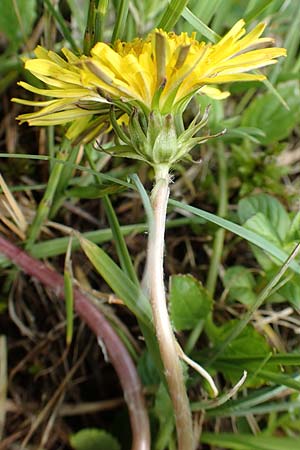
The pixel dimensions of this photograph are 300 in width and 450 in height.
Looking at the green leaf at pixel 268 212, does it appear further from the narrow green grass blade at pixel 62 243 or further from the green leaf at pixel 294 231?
the narrow green grass blade at pixel 62 243

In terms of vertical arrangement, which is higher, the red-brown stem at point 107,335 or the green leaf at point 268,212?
the green leaf at point 268,212

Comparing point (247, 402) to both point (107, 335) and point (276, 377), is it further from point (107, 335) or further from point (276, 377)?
point (107, 335)

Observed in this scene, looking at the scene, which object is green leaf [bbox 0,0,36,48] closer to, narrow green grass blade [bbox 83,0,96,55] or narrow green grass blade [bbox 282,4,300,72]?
narrow green grass blade [bbox 83,0,96,55]

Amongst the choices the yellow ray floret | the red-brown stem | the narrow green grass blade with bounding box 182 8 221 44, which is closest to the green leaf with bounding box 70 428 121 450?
the red-brown stem

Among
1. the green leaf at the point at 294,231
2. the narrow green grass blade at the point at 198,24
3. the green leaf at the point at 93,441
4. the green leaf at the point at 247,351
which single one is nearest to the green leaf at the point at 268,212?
the green leaf at the point at 294,231

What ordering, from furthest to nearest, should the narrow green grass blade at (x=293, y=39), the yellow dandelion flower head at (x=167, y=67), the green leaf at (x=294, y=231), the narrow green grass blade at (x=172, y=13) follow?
the narrow green grass blade at (x=293, y=39), the green leaf at (x=294, y=231), the narrow green grass blade at (x=172, y=13), the yellow dandelion flower head at (x=167, y=67)
